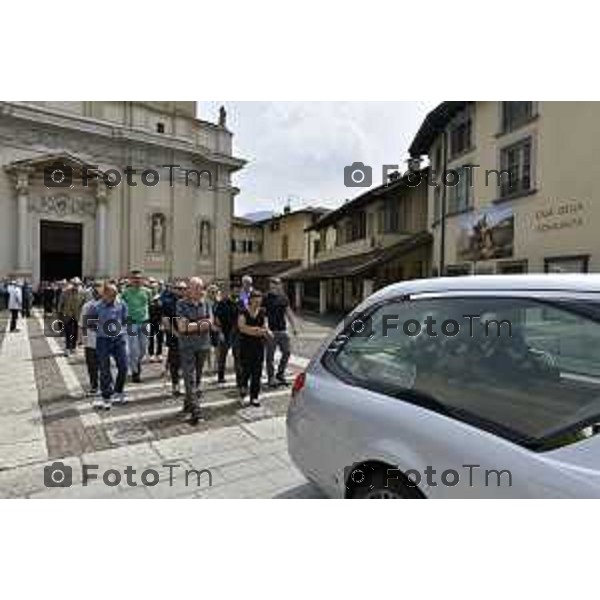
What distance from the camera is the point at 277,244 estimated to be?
43.4 m

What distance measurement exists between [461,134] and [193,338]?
15532 millimetres

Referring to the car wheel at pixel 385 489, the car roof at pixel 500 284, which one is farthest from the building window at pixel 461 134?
the car wheel at pixel 385 489

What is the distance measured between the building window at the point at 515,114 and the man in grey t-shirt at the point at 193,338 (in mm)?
12620

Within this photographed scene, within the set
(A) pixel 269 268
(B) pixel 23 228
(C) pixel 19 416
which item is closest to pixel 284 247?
(A) pixel 269 268

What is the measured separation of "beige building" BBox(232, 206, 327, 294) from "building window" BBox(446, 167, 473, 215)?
1630 centimetres

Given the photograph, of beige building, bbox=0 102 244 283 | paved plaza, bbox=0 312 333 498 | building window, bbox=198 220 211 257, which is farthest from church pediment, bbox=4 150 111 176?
paved plaza, bbox=0 312 333 498

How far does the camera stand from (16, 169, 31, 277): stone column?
28641 mm

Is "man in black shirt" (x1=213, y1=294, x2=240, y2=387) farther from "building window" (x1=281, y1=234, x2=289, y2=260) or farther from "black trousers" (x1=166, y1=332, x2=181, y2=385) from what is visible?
"building window" (x1=281, y1=234, x2=289, y2=260)

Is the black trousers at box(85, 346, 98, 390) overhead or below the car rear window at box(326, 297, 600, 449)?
below

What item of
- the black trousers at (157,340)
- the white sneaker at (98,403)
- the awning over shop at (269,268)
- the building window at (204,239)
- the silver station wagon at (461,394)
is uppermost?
the building window at (204,239)

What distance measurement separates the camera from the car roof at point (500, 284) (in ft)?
7.44

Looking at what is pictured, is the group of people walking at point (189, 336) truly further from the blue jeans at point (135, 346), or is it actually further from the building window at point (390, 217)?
the building window at point (390, 217)

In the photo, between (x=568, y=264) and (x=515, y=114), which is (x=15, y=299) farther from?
(x=515, y=114)

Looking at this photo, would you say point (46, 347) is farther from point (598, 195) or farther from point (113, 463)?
point (598, 195)
